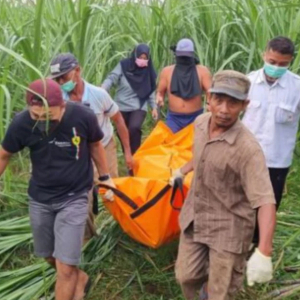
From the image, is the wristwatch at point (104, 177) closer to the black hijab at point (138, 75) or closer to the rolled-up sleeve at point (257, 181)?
the rolled-up sleeve at point (257, 181)

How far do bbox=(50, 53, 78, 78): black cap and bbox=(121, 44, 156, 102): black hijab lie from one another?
2257 mm

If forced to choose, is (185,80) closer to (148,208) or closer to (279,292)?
(148,208)

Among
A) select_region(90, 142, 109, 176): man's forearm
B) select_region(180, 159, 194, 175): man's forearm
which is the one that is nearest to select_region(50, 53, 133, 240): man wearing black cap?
select_region(90, 142, 109, 176): man's forearm

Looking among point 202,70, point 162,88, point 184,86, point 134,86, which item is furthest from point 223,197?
point 134,86

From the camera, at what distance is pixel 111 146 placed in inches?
172

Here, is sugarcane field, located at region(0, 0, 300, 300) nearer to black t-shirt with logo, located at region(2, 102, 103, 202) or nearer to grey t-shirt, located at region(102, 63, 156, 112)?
black t-shirt with logo, located at region(2, 102, 103, 202)

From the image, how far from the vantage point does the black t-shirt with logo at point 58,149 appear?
3176mm

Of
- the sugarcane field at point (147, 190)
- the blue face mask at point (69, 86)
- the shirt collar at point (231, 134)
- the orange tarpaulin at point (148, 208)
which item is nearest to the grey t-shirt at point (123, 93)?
the sugarcane field at point (147, 190)

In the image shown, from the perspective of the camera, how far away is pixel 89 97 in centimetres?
395

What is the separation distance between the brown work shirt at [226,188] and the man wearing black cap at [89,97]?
100cm

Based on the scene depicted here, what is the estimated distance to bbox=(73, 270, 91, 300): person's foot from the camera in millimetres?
3461

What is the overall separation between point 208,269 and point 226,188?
1.54 ft

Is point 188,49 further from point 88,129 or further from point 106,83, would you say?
point 88,129

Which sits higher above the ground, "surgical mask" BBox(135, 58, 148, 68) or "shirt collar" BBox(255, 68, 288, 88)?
"shirt collar" BBox(255, 68, 288, 88)
